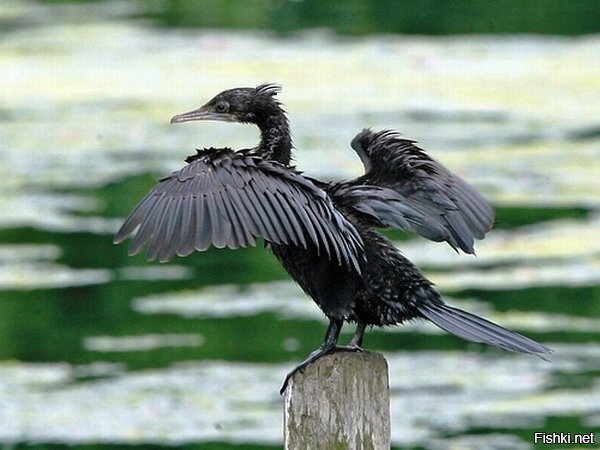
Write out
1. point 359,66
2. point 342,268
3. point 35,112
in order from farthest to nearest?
point 359,66 → point 35,112 → point 342,268

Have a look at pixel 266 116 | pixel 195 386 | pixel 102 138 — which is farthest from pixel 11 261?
pixel 266 116

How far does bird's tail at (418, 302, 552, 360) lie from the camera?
343 cm

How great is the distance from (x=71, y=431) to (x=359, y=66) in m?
7.26

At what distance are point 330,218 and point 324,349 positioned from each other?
0.99ft

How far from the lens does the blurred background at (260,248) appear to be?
6.37m

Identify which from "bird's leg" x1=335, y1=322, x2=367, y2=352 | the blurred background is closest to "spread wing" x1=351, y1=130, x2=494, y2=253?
"bird's leg" x1=335, y1=322, x2=367, y2=352

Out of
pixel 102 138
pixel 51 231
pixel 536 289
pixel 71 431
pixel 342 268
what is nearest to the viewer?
pixel 342 268

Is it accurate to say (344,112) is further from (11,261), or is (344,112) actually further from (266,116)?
(266,116)

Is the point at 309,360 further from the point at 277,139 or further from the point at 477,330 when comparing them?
the point at 277,139

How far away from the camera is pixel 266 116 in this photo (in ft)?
13.5

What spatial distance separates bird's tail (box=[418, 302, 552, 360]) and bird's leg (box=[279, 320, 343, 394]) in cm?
21

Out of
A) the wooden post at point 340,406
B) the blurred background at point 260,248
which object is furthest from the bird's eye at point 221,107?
the blurred background at point 260,248

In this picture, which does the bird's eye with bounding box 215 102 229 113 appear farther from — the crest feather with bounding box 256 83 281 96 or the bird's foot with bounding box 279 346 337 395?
the bird's foot with bounding box 279 346 337 395

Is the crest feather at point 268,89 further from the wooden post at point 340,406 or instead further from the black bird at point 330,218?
the wooden post at point 340,406
